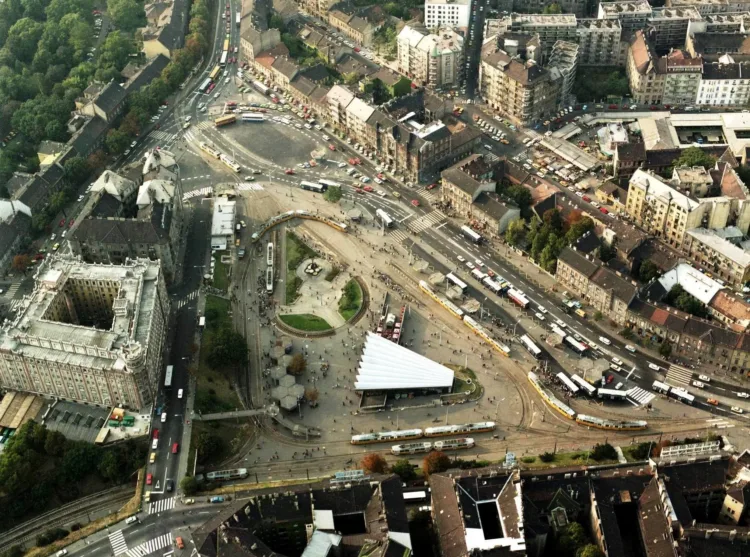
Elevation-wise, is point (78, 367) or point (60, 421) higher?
point (78, 367)

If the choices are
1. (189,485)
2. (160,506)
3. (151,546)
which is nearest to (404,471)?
(189,485)

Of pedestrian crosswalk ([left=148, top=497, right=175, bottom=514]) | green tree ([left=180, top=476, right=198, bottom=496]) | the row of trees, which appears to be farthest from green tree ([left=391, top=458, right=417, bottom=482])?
the row of trees

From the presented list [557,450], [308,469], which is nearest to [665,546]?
[557,450]

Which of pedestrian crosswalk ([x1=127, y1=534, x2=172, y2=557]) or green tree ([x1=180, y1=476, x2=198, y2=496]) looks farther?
green tree ([x1=180, y1=476, x2=198, y2=496])

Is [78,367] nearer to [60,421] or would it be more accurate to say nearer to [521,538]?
[60,421]

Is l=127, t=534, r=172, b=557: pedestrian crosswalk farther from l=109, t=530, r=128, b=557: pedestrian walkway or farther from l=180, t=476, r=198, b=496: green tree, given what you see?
l=180, t=476, r=198, b=496: green tree

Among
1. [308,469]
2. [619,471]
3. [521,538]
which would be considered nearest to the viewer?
[521,538]

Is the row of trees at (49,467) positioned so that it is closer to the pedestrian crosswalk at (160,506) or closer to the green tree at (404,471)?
the pedestrian crosswalk at (160,506)
